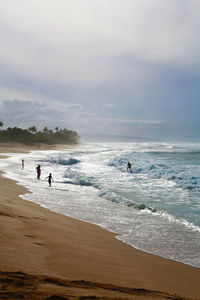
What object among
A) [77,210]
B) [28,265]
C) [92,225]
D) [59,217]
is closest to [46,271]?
[28,265]

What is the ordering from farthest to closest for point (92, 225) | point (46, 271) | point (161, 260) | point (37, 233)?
point (92, 225) → point (37, 233) → point (161, 260) → point (46, 271)

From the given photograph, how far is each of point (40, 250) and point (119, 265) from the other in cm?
182

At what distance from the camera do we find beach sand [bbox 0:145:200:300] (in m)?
3.83

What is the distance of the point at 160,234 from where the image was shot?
8.97 meters

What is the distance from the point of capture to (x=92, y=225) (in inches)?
381

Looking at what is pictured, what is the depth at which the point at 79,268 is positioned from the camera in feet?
16.8

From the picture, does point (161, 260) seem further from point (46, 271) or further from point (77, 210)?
point (77, 210)

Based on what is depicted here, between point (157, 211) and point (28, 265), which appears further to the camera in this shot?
point (157, 211)

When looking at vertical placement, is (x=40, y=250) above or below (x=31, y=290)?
below

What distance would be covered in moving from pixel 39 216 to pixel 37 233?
8.43 feet

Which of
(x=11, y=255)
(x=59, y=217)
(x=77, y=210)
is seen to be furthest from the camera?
(x=77, y=210)

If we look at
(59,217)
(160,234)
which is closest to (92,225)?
(59,217)

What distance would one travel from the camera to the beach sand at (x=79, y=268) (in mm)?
3830

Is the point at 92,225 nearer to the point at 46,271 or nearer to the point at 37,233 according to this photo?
the point at 37,233
